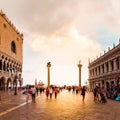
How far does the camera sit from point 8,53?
8088 centimetres

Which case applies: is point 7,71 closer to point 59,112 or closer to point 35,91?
point 35,91

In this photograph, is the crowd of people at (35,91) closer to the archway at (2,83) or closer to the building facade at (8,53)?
the building facade at (8,53)

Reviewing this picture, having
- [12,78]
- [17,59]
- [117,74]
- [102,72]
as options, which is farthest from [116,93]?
[17,59]

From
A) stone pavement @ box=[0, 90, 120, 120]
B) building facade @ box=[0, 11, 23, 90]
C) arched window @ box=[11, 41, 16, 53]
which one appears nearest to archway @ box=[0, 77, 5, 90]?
building facade @ box=[0, 11, 23, 90]

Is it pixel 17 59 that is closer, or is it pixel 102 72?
pixel 102 72

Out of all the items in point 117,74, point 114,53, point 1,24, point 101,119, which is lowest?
point 101,119

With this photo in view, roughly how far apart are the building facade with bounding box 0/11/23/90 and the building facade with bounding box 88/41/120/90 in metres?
19.0

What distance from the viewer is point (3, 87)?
7844 cm

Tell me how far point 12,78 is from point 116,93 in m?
51.4

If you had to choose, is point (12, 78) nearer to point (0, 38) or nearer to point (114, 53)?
point (0, 38)

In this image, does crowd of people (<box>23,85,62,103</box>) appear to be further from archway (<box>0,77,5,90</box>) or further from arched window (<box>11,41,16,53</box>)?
arched window (<box>11,41,16,53</box>)

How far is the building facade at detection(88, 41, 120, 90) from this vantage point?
61406mm

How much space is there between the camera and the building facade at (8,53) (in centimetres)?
7431

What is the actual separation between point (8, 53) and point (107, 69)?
80.7ft
